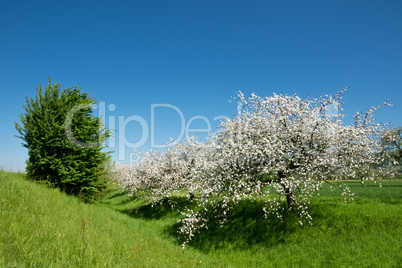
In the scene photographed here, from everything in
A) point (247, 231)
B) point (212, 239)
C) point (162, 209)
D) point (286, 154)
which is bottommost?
point (212, 239)

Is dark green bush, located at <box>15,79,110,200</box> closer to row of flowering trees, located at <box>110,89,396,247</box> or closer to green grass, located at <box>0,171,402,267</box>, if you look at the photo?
green grass, located at <box>0,171,402,267</box>

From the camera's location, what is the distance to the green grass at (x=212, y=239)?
20.8ft

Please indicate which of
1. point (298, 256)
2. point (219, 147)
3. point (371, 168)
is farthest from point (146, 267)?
point (371, 168)

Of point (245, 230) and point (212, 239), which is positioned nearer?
point (245, 230)

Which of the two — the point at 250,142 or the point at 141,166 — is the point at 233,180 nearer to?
the point at 250,142

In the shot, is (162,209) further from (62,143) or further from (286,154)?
(286,154)

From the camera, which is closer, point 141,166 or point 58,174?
point 58,174

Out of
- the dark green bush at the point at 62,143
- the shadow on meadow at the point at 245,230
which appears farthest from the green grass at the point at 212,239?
the dark green bush at the point at 62,143

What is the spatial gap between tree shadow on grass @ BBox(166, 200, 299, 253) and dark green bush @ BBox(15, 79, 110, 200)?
9620 mm

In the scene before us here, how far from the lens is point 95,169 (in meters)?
21.7

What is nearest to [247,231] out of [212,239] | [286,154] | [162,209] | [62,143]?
[212,239]

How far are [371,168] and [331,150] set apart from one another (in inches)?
141

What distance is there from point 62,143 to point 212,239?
1412 cm

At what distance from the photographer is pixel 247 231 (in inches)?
634
